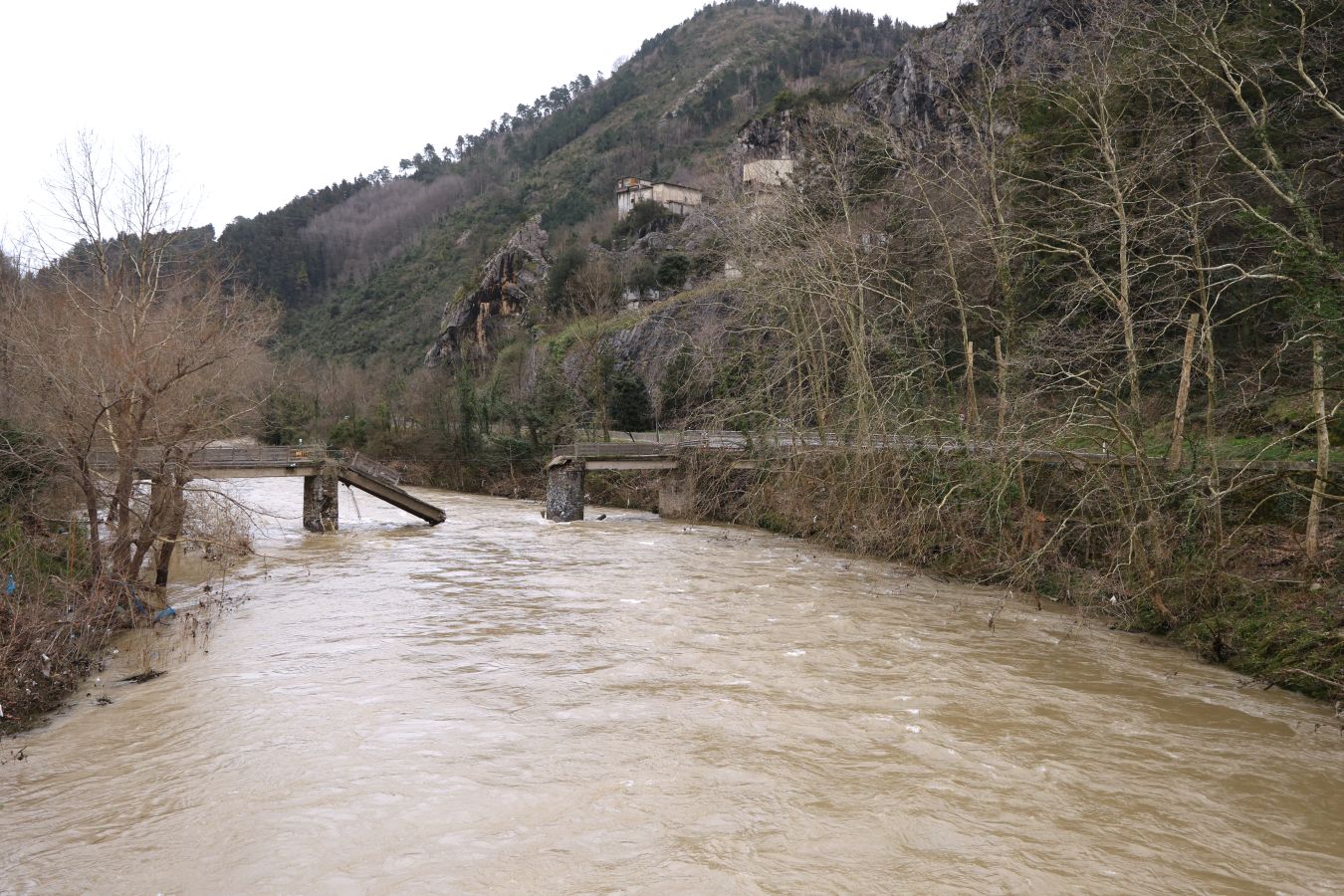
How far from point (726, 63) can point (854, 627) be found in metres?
145

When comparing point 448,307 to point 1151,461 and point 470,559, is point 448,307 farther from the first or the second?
point 1151,461

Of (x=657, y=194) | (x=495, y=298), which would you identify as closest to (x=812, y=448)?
(x=495, y=298)

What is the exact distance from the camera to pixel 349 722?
10.9 m

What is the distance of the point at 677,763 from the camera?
9617mm

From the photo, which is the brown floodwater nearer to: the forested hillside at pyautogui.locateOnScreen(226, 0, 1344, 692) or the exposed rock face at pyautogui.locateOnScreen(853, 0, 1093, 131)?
the forested hillside at pyautogui.locateOnScreen(226, 0, 1344, 692)

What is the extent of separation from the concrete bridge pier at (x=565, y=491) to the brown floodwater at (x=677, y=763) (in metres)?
17.4

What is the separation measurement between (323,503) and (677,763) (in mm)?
26735

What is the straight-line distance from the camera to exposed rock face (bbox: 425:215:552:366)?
3108 inches

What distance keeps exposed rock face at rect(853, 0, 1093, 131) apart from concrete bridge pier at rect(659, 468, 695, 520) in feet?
50.7

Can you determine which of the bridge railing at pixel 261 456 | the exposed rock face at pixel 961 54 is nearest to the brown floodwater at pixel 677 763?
the exposed rock face at pixel 961 54

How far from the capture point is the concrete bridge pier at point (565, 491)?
34.5m

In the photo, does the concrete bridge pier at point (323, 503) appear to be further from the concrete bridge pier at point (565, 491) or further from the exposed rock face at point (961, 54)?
the exposed rock face at point (961, 54)

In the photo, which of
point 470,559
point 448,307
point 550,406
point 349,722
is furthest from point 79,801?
point 448,307

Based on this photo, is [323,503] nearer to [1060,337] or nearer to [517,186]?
[1060,337]
